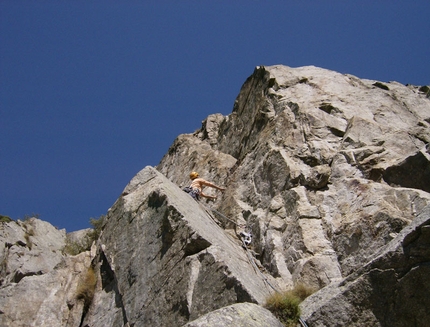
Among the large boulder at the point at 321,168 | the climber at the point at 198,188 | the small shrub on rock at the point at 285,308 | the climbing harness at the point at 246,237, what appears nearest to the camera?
the small shrub on rock at the point at 285,308

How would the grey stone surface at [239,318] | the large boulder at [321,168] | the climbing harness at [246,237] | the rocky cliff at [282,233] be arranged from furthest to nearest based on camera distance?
the climbing harness at [246,237] → the large boulder at [321,168] → the rocky cliff at [282,233] → the grey stone surface at [239,318]

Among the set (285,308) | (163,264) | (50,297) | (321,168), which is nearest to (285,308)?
(285,308)

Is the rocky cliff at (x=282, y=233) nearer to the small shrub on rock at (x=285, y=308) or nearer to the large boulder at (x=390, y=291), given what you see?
the large boulder at (x=390, y=291)

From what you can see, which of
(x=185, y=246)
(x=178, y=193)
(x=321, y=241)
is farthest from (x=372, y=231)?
(x=178, y=193)

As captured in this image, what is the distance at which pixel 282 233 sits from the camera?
17938 millimetres

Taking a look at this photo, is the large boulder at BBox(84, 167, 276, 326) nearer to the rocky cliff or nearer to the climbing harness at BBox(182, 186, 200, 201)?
the rocky cliff

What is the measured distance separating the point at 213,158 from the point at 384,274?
15.0 m

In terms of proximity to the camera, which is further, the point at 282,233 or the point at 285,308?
the point at 282,233

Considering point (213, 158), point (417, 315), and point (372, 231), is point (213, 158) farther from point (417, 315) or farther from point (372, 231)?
point (417, 315)

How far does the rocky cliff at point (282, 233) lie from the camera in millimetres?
12023

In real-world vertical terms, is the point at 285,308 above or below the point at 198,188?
below

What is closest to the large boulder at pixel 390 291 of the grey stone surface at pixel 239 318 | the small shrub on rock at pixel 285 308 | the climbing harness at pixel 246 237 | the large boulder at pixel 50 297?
the small shrub on rock at pixel 285 308

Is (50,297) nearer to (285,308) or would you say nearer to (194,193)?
(194,193)

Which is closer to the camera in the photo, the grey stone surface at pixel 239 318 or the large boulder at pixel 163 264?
the grey stone surface at pixel 239 318
